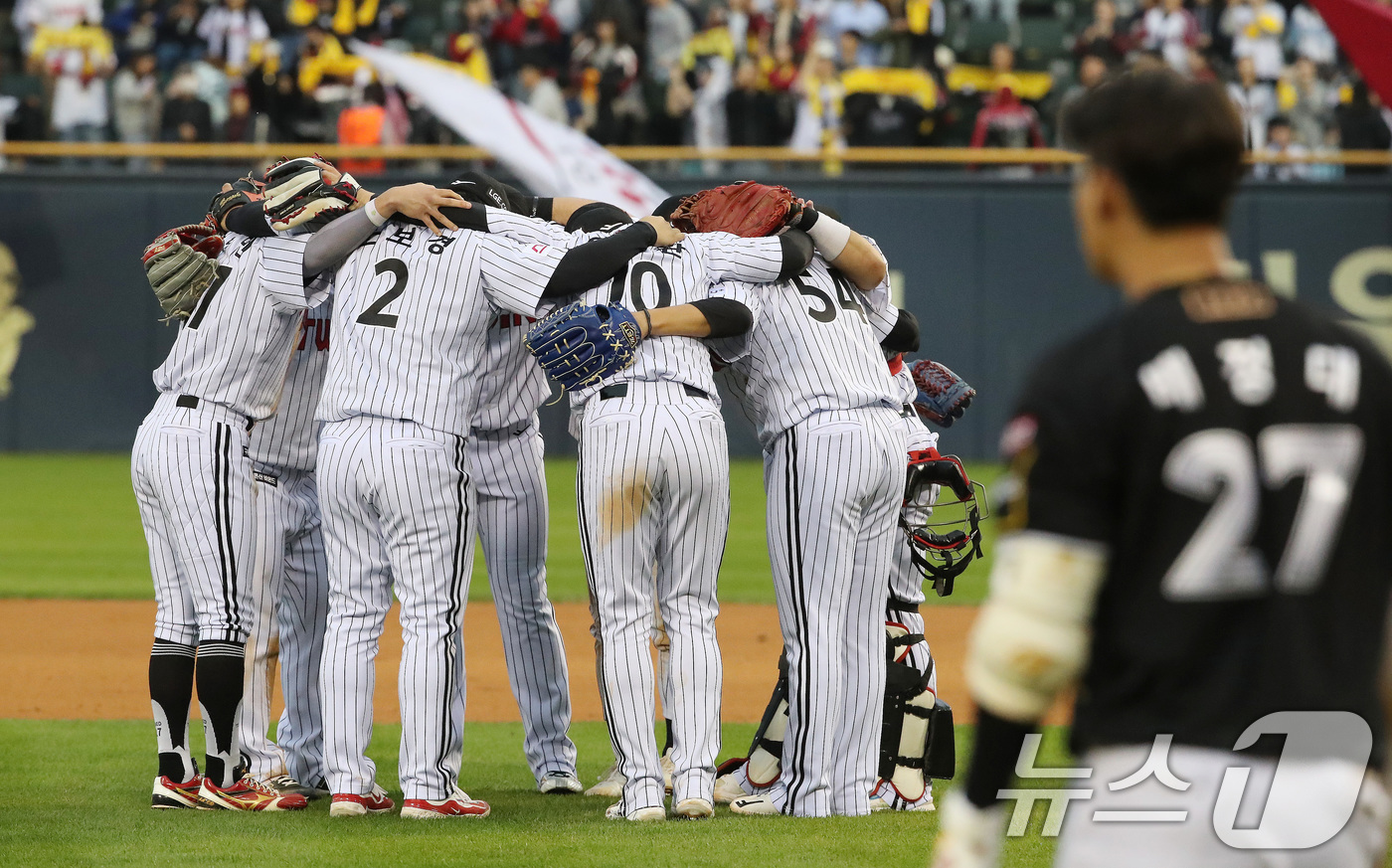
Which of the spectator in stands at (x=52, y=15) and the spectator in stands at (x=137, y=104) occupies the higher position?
the spectator in stands at (x=52, y=15)

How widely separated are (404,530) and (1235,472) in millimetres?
3272

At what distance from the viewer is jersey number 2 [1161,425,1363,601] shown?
186cm

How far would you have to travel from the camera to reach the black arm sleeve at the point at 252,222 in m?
5.12

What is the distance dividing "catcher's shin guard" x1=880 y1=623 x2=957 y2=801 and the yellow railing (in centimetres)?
1121

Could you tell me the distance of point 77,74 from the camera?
1714cm

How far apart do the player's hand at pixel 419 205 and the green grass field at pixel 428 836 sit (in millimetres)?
1801

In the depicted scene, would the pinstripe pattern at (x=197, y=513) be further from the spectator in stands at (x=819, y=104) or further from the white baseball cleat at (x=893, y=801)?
the spectator in stands at (x=819, y=104)

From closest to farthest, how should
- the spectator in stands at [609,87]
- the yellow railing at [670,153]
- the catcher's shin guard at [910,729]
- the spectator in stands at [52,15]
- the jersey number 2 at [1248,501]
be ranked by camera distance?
the jersey number 2 at [1248,501], the catcher's shin guard at [910,729], the yellow railing at [670,153], the spectator in stands at [609,87], the spectator in stands at [52,15]

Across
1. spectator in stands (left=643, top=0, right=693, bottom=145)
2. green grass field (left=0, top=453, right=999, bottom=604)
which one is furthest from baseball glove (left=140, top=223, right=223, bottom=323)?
spectator in stands (left=643, top=0, right=693, bottom=145)

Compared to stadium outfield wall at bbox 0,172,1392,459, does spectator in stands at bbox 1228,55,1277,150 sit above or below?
above

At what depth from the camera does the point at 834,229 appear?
5121mm

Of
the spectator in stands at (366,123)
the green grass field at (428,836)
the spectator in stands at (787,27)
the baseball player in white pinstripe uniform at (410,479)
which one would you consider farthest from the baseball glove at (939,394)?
the spectator in stands at (787,27)

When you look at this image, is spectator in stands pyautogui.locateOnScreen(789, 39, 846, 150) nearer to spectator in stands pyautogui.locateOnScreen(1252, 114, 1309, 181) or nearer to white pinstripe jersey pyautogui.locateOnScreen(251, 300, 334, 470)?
spectator in stands pyautogui.locateOnScreen(1252, 114, 1309, 181)

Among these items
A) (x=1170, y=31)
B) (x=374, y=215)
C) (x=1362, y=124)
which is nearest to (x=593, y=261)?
(x=374, y=215)
